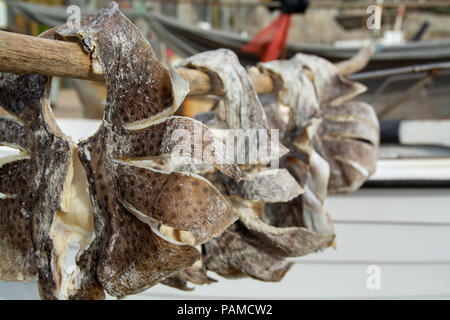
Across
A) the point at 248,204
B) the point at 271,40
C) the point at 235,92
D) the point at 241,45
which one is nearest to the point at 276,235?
the point at 248,204

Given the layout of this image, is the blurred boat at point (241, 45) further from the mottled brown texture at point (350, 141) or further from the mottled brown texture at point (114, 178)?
the mottled brown texture at point (114, 178)

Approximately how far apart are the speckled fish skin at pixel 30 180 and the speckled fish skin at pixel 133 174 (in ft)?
0.26

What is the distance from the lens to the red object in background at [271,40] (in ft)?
10.5

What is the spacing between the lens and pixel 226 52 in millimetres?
1087

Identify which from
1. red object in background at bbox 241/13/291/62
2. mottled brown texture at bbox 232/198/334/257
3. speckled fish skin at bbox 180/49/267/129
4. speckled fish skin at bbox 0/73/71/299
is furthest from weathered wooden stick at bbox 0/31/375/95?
red object in background at bbox 241/13/291/62

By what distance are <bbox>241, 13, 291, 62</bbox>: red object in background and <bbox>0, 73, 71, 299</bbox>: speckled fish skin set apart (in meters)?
2.54

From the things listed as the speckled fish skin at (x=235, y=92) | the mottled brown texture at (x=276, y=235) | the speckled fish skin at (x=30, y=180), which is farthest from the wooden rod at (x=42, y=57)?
the mottled brown texture at (x=276, y=235)

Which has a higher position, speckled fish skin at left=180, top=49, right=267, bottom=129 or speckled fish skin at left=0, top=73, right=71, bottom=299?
speckled fish skin at left=180, top=49, right=267, bottom=129

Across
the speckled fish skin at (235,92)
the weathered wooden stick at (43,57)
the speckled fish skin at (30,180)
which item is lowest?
the speckled fish skin at (30,180)

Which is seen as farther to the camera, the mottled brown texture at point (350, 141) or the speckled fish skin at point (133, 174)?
the mottled brown texture at point (350, 141)

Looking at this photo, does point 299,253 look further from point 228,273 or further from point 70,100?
point 70,100

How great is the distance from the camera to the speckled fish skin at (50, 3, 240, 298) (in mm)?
767

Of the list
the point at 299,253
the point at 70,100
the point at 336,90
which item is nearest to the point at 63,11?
the point at 336,90

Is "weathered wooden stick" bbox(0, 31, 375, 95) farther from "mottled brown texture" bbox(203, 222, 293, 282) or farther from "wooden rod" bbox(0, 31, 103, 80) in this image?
"mottled brown texture" bbox(203, 222, 293, 282)
